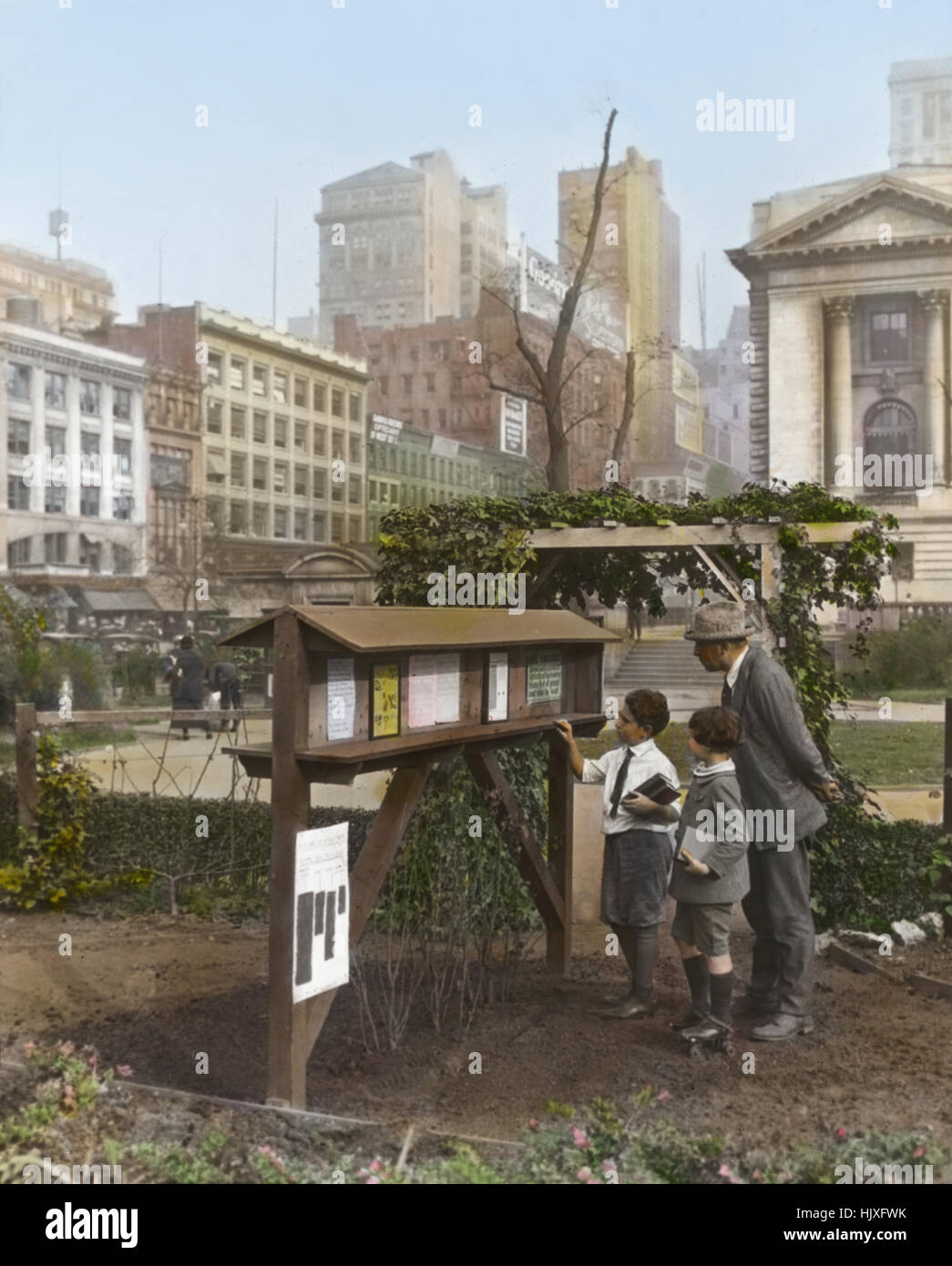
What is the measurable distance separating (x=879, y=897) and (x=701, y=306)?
407 cm

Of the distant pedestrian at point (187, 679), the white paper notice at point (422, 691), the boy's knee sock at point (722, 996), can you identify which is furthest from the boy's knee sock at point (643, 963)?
the distant pedestrian at point (187, 679)

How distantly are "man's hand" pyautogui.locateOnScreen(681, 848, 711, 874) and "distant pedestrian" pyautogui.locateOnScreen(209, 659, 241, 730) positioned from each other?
8.61m

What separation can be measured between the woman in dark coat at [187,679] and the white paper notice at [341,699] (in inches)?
358

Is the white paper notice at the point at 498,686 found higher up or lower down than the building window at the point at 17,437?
lower down

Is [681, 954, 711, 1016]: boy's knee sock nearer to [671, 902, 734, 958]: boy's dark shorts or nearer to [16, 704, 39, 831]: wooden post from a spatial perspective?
[671, 902, 734, 958]: boy's dark shorts

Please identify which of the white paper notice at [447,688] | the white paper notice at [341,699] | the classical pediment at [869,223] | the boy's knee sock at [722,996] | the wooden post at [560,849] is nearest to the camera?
the white paper notice at [341,699]

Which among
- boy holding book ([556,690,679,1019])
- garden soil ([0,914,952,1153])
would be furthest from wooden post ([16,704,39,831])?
boy holding book ([556,690,679,1019])

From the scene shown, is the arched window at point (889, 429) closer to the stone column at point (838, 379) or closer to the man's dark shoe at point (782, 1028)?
the stone column at point (838, 379)

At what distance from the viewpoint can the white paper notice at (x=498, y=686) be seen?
511 centimetres

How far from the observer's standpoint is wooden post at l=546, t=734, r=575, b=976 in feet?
19.3

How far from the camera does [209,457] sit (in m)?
11.2

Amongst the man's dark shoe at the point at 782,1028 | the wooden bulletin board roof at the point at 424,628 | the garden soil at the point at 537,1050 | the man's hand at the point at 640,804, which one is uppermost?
the wooden bulletin board roof at the point at 424,628

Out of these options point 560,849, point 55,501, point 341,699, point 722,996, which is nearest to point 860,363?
point 560,849

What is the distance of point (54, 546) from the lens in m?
11.5
